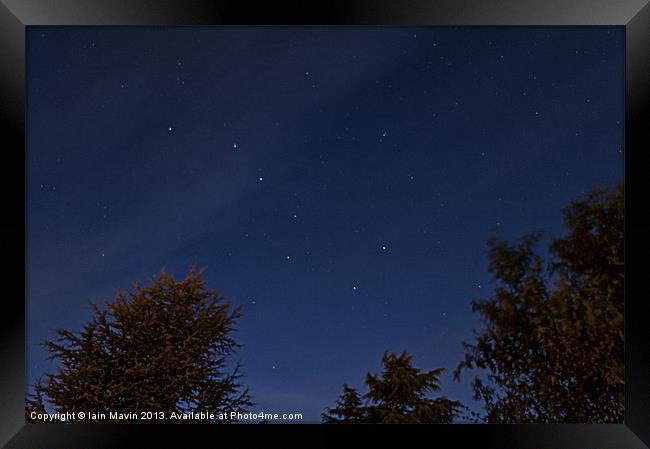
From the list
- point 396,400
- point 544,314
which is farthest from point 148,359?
point 544,314

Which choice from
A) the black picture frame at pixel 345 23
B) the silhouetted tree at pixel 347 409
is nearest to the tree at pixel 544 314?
the silhouetted tree at pixel 347 409

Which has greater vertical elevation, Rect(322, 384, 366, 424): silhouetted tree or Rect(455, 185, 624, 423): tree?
Rect(455, 185, 624, 423): tree

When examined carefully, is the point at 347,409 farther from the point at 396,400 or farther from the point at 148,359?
the point at 148,359

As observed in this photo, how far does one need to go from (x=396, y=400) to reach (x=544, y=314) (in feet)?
2.79

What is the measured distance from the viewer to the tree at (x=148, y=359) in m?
2.86

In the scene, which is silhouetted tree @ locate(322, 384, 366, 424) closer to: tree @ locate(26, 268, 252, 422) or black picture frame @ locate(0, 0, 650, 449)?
tree @ locate(26, 268, 252, 422)

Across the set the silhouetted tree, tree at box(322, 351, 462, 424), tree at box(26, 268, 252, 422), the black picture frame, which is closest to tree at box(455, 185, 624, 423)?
tree at box(322, 351, 462, 424)

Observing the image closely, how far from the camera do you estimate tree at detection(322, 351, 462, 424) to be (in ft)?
8.63

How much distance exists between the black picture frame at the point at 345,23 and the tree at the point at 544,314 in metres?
1.08

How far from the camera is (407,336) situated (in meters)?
2.73

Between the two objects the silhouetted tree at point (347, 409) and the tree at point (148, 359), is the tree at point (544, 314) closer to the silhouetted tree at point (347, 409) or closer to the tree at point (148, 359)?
the silhouetted tree at point (347, 409)

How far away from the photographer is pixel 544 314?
8.96 ft

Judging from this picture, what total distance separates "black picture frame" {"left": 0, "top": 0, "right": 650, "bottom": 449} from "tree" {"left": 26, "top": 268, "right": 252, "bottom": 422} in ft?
3.90

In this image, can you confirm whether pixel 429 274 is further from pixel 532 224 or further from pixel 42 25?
pixel 42 25
